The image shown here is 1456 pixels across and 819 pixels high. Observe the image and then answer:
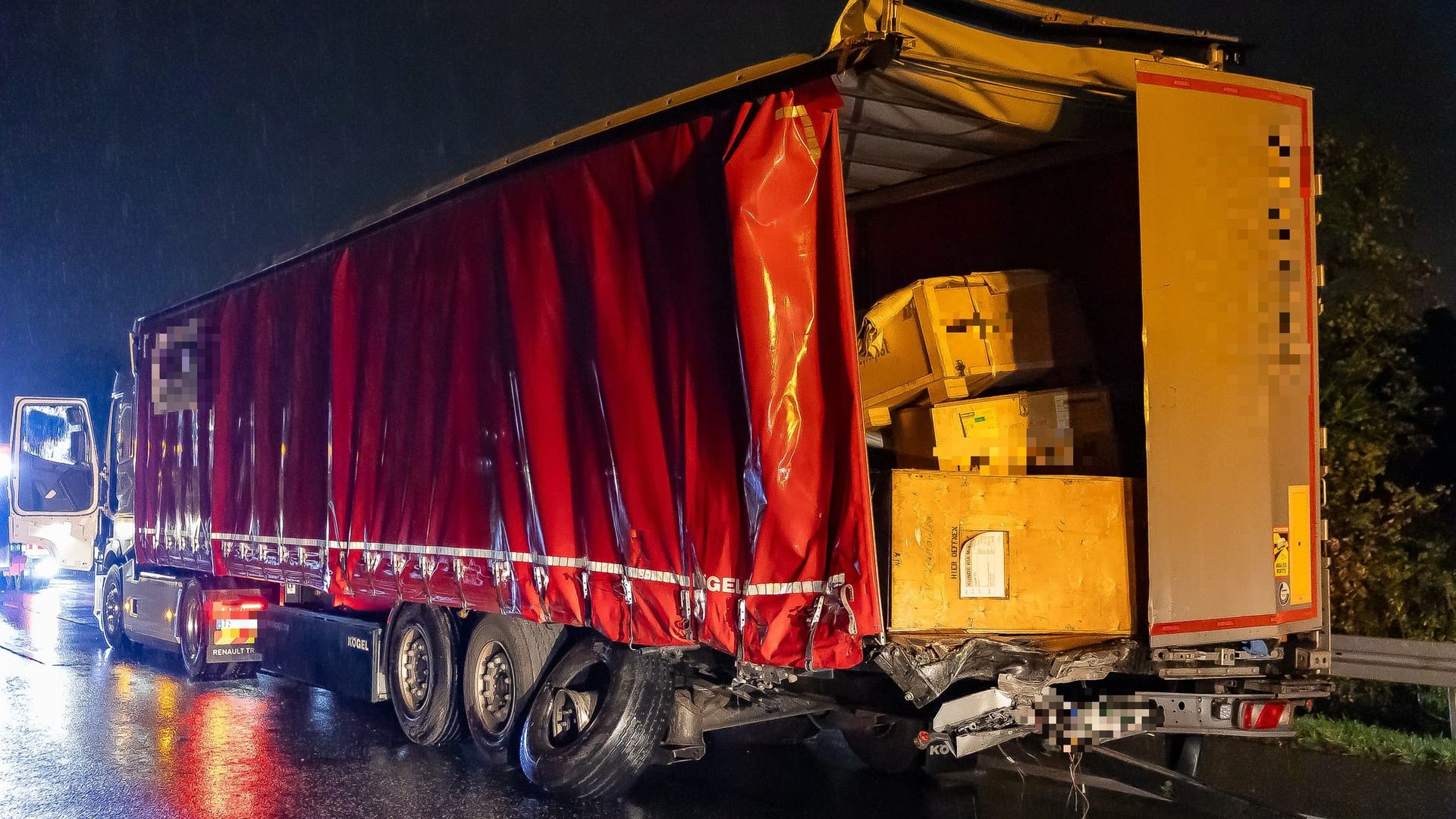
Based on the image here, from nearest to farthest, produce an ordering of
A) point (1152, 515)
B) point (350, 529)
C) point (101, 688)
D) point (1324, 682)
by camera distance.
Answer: point (1152, 515)
point (1324, 682)
point (350, 529)
point (101, 688)

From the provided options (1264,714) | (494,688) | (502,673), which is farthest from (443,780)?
(1264,714)

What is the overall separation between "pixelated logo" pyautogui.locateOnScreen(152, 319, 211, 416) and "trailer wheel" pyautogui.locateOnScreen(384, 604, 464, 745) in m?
3.93

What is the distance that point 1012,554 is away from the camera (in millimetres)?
4879

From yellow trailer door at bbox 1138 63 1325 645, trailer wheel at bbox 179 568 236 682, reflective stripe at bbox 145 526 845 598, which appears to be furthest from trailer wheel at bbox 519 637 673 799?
trailer wheel at bbox 179 568 236 682

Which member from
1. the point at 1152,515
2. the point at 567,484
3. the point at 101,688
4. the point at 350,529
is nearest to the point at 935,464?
the point at 1152,515

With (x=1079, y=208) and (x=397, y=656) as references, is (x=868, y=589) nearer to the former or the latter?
(x=1079, y=208)

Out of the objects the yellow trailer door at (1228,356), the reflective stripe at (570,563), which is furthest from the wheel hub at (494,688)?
the yellow trailer door at (1228,356)

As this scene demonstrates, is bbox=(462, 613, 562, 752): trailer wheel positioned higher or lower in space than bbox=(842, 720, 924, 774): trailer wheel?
higher

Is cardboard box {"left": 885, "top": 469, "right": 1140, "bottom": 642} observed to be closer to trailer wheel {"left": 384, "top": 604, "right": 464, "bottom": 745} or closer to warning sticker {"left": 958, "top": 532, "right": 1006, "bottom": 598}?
warning sticker {"left": 958, "top": 532, "right": 1006, "bottom": 598}

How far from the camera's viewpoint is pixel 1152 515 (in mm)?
4875

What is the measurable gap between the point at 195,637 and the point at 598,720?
7.03 m

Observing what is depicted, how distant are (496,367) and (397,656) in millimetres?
2704

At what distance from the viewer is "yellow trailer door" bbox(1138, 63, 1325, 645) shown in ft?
16.2

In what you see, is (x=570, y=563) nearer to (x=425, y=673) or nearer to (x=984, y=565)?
(x=984, y=565)
